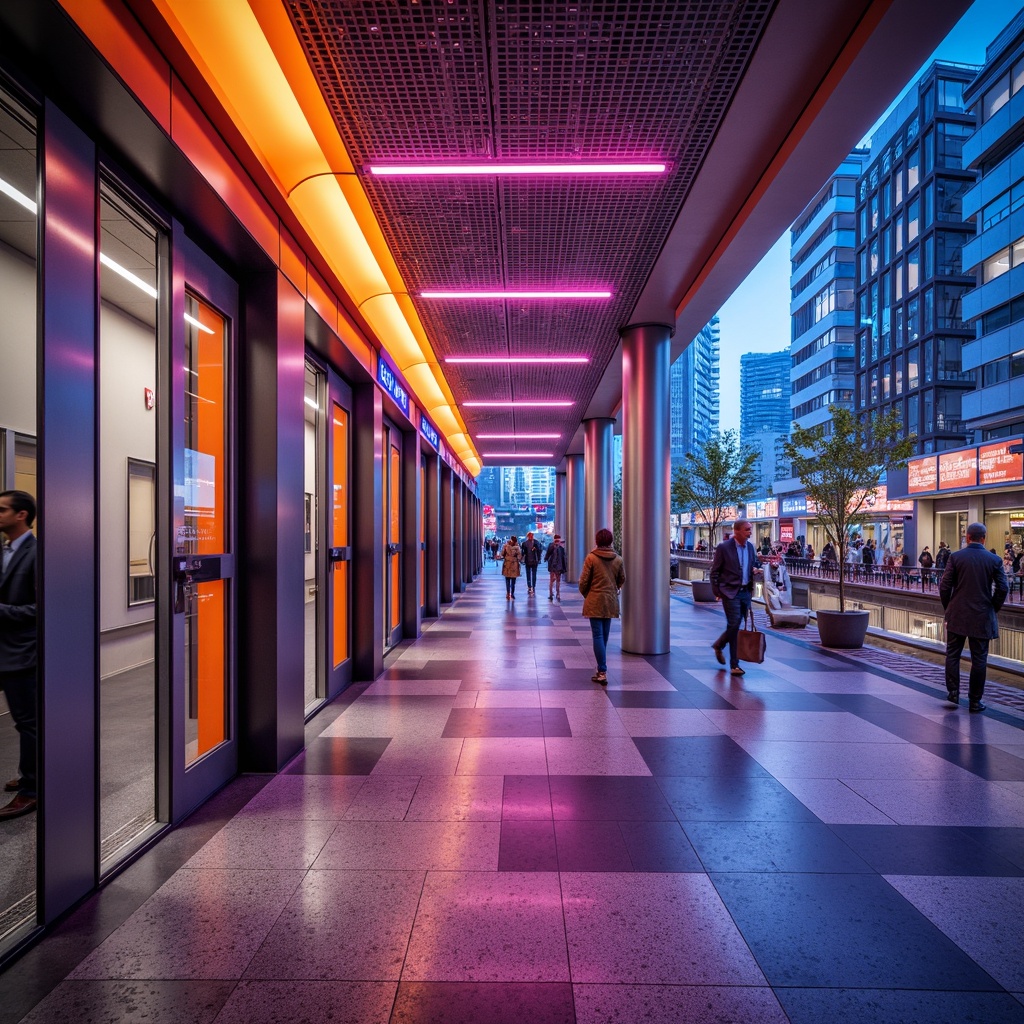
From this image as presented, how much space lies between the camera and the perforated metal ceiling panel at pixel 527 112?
3.95m

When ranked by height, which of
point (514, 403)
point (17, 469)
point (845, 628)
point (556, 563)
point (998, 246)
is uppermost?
point (998, 246)

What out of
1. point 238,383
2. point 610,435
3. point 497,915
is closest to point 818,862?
point 497,915

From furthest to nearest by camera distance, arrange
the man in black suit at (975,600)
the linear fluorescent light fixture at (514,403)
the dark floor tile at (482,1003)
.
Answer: the linear fluorescent light fixture at (514,403)
the man in black suit at (975,600)
the dark floor tile at (482,1003)

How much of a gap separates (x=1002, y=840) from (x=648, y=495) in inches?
254

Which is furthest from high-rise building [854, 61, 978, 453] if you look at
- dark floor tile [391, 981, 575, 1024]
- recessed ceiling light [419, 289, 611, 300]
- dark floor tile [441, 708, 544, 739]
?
dark floor tile [391, 981, 575, 1024]

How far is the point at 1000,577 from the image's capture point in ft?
21.1

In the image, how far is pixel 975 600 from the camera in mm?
6488

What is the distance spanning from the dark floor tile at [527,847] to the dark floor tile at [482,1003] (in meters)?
0.90

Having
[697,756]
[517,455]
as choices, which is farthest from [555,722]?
[517,455]

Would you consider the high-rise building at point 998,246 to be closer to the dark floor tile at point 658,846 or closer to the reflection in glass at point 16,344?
the dark floor tile at point 658,846

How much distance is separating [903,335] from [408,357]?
4926cm

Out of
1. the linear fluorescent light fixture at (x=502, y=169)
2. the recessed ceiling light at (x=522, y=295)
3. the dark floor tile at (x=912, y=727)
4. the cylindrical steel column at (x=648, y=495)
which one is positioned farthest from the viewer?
Answer: the cylindrical steel column at (x=648, y=495)

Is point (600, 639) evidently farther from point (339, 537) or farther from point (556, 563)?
point (556, 563)

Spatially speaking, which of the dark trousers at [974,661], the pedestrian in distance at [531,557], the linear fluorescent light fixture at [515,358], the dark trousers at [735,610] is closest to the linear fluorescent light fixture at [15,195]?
the linear fluorescent light fixture at [515,358]
